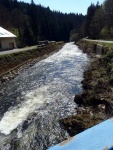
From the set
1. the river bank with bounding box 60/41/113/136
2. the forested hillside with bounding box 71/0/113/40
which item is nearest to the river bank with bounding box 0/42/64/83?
the river bank with bounding box 60/41/113/136

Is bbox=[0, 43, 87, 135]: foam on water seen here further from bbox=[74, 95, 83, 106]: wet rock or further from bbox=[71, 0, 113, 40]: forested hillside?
bbox=[71, 0, 113, 40]: forested hillside

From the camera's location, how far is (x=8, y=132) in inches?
423

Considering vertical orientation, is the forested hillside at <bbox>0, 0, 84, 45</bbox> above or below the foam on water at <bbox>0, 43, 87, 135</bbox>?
above

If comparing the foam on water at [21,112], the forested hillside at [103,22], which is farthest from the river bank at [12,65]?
the forested hillside at [103,22]

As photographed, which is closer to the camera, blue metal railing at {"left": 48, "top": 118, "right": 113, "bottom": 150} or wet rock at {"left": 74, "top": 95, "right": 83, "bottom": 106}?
blue metal railing at {"left": 48, "top": 118, "right": 113, "bottom": 150}

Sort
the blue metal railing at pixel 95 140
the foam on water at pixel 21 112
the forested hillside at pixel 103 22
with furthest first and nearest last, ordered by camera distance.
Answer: the forested hillside at pixel 103 22
the foam on water at pixel 21 112
the blue metal railing at pixel 95 140

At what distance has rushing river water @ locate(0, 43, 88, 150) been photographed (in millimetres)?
9727

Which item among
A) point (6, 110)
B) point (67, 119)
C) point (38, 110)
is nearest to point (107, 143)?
point (67, 119)

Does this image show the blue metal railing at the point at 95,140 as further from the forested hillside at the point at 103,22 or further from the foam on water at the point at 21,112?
the forested hillside at the point at 103,22

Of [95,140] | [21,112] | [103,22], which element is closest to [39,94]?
[21,112]

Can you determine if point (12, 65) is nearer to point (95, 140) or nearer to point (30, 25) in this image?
point (95, 140)

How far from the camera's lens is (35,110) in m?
13.1

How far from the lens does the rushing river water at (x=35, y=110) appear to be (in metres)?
9.73

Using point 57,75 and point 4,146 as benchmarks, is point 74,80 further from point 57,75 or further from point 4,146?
point 4,146
